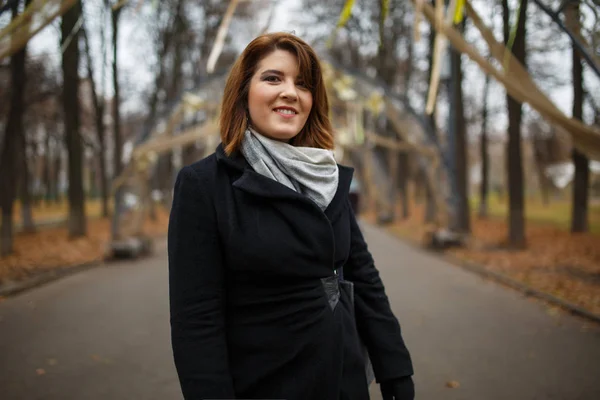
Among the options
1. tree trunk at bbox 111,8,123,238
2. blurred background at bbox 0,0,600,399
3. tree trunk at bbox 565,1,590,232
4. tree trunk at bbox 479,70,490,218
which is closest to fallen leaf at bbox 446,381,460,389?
blurred background at bbox 0,0,600,399

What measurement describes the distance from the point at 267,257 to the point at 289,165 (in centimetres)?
32

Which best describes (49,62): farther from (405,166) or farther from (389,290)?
(405,166)

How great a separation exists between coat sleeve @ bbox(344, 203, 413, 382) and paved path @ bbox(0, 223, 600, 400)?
207 cm

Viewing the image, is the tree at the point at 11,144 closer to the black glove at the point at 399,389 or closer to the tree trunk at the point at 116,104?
the tree trunk at the point at 116,104

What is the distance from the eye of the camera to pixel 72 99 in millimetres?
13180

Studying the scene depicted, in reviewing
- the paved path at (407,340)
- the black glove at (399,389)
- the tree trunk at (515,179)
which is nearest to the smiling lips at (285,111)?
the black glove at (399,389)

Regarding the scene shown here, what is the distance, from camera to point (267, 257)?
4.88 ft

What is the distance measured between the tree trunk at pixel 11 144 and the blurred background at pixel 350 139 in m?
0.03

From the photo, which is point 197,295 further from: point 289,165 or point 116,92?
point 116,92

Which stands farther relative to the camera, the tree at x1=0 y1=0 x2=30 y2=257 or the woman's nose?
the tree at x1=0 y1=0 x2=30 y2=257

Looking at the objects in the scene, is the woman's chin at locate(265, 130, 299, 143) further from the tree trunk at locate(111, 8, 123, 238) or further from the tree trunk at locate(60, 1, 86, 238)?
the tree trunk at locate(60, 1, 86, 238)

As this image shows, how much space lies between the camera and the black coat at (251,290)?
1463mm

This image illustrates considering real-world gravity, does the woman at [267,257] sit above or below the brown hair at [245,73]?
below

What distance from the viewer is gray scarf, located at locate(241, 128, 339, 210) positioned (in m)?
1.61
